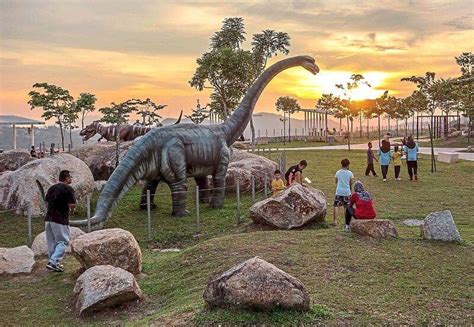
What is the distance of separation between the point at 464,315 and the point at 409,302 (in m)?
0.70

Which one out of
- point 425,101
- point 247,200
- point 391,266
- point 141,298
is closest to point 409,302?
point 391,266

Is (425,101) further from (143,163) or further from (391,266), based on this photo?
(391,266)

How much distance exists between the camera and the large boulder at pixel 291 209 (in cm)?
1299

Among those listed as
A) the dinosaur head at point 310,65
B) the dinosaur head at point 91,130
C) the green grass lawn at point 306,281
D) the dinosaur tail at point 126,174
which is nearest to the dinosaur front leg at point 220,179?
the dinosaur tail at point 126,174

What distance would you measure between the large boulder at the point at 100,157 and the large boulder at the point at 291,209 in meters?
9.65

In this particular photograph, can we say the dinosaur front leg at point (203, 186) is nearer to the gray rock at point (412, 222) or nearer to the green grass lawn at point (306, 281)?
the green grass lawn at point (306, 281)

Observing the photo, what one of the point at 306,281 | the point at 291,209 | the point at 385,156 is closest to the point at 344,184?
the point at 291,209

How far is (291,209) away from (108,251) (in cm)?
498

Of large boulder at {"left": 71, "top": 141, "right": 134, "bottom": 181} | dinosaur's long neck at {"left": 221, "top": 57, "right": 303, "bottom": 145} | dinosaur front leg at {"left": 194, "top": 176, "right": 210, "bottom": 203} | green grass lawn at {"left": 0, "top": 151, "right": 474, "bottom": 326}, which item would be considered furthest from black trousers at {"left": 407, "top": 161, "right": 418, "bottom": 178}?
large boulder at {"left": 71, "top": 141, "right": 134, "bottom": 181}

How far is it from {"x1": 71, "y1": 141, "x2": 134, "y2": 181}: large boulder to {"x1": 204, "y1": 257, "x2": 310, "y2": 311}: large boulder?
15243 millimetres

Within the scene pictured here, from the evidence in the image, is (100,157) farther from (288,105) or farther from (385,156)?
(288,105)

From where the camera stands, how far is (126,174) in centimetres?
1484

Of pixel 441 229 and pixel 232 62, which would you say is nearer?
pixel 441 229

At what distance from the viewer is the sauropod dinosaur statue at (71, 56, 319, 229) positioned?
14.6 metres
